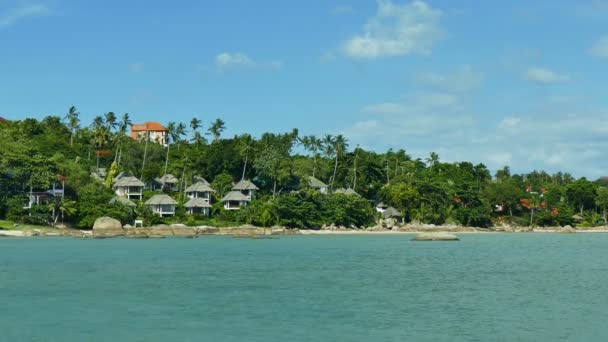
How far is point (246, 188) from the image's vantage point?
351 ft

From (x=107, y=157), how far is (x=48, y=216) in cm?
3326

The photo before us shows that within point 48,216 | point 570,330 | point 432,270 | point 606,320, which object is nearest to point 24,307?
point 570,330

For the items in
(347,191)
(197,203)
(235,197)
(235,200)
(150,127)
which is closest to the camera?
(197,203)

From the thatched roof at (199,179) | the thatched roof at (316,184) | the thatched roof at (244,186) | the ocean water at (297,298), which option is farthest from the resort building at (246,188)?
the ocean water at (297,298)

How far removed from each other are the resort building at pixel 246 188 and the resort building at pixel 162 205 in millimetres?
13200

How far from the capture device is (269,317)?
25.6 meters

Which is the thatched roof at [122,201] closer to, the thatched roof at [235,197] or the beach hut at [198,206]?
the beach hut at [198,206]

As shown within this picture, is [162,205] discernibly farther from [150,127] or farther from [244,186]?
[150,127]

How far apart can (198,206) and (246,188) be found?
9.67 metres

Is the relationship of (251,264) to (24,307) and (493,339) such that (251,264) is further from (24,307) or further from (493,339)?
(493,339)

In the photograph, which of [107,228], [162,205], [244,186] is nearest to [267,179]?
[244,186]

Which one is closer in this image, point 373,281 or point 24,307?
point 24,307

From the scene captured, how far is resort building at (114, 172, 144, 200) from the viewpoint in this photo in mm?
101688

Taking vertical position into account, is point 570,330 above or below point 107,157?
below
